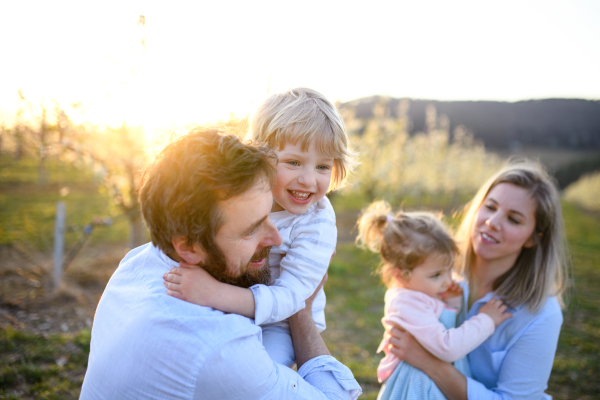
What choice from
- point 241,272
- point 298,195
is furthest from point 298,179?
point 241,272

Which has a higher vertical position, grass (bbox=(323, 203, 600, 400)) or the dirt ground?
the dirt ground

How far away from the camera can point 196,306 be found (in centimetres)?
130

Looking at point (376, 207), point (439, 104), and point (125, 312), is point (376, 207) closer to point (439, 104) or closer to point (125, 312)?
point (125, 312)

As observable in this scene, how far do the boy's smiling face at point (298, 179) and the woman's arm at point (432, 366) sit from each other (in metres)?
1.05

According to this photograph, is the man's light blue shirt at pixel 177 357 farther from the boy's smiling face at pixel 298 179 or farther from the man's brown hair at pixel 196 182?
the boy's smiling face at pixel 298 179

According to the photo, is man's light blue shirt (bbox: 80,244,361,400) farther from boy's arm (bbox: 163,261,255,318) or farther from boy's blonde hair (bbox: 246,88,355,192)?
boy's blonde hair (bbox: 246,88,355,192)

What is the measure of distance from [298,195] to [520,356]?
1602 mm

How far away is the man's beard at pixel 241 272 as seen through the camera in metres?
1.47

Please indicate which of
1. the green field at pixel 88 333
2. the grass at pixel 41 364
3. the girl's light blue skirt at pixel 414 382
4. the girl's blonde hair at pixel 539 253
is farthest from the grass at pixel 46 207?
the girl's blonde hair at pixel 539 253

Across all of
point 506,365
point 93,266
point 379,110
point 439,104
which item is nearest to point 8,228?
point 93,266

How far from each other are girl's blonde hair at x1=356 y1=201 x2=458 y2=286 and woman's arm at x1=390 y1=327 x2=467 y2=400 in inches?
16.6

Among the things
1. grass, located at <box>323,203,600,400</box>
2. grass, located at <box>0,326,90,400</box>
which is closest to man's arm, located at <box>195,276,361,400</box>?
grass, located at <box>323,203,600,400</box>

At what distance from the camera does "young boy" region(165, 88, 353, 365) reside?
5.80ft

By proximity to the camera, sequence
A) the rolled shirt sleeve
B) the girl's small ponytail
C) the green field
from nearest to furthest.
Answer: the rolled shirt sleeve < the girl's small ponytail < the green field
